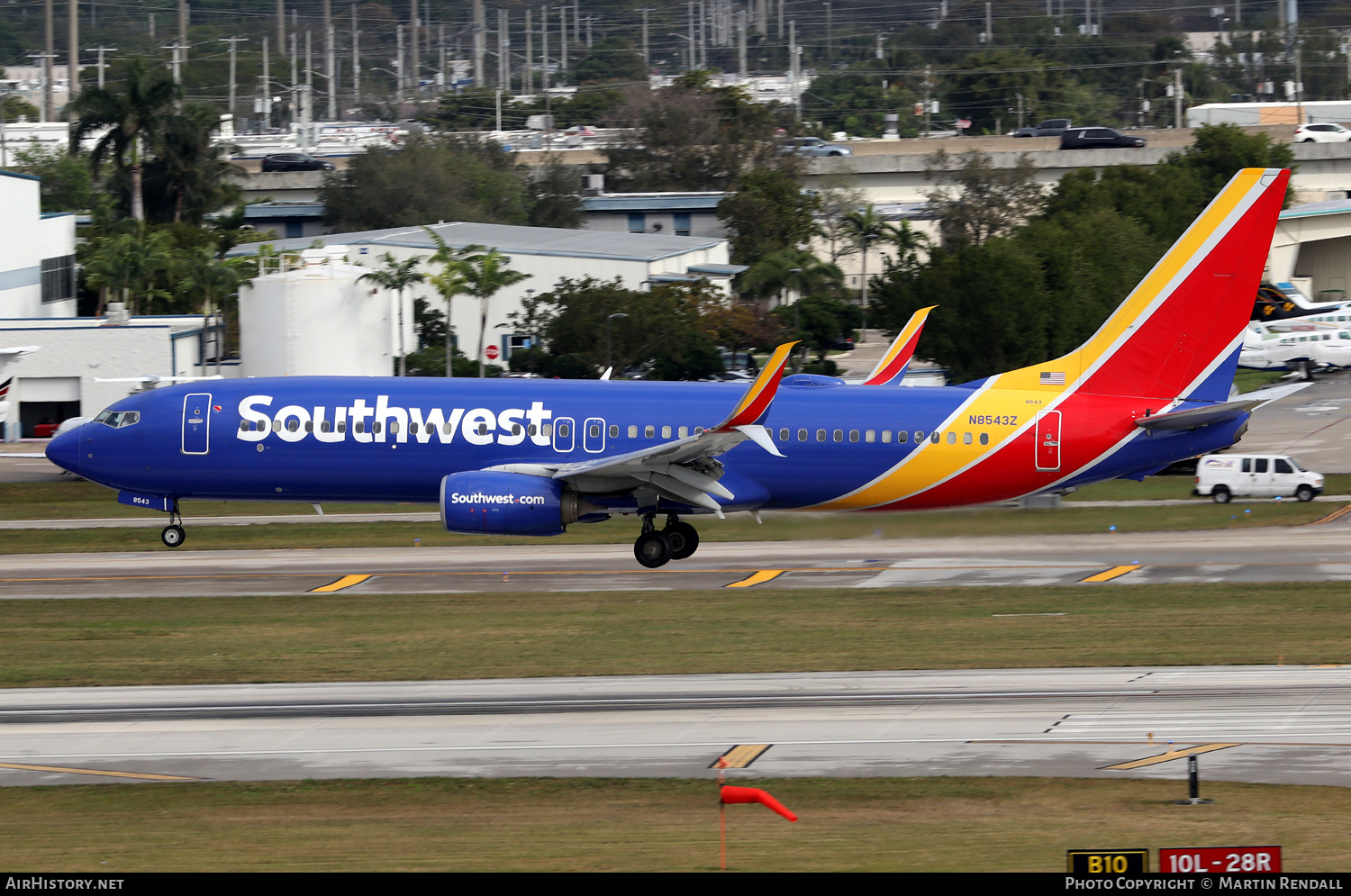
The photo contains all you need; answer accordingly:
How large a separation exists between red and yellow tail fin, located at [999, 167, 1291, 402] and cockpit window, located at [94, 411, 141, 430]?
23499 millimetres

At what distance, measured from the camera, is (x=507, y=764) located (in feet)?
80.4

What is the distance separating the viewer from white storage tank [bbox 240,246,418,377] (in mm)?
71750

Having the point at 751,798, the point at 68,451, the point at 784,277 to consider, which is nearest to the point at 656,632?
the point at 751,798

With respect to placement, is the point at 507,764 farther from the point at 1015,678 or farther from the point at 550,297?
the point at 550,297

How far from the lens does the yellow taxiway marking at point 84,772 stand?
23891mm

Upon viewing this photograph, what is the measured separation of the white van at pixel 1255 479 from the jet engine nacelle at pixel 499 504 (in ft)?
109

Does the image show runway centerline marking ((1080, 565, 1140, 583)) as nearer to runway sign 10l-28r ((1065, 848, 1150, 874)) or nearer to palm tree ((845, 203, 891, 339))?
runway sign 10l-28r ((1065, 848, 1150, 874))

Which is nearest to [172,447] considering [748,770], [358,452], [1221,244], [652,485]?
[358,452]

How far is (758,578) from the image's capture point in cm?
4172

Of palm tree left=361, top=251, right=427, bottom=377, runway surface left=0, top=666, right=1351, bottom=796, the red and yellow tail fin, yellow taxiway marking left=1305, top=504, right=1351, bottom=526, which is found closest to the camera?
runway surface left=0, top=666, right=1351, bottom=796

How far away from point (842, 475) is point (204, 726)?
16595mm

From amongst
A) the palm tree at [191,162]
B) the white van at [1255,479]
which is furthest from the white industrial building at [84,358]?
the palm tree at [191,162]

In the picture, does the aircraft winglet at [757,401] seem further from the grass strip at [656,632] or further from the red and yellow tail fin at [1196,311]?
the red and yellow tail fin at [1196,311]

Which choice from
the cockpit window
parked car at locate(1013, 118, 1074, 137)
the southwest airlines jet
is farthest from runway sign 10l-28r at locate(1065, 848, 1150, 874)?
parked car at locate(1013, 118, 1074, 137)
